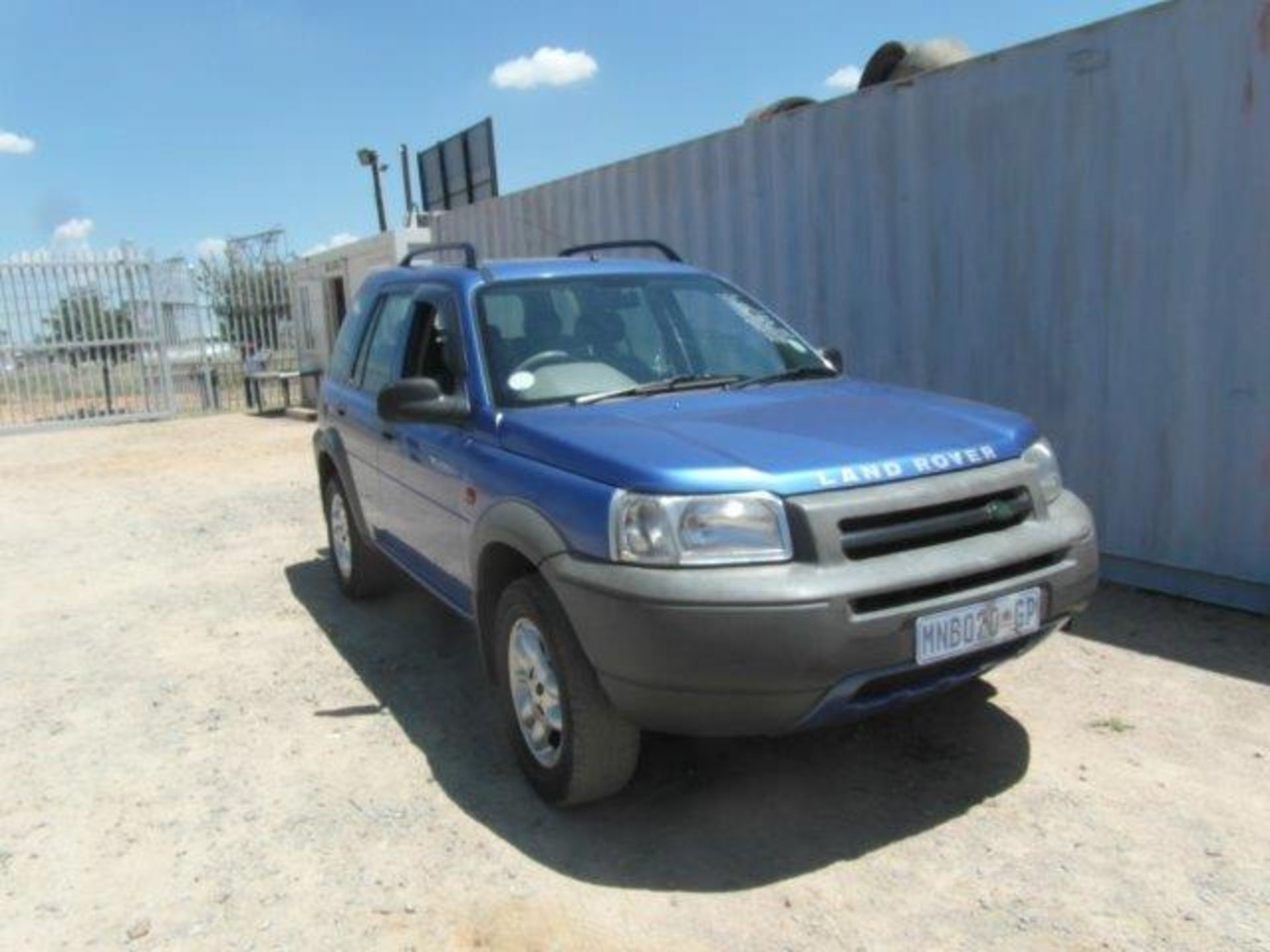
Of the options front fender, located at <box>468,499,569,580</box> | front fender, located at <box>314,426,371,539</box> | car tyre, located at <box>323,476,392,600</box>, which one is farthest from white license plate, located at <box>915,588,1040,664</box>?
car tyre, located at <box>323,476,392,600</box>

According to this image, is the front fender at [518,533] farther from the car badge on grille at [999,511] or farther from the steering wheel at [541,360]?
the car badge on grille at [999,511]

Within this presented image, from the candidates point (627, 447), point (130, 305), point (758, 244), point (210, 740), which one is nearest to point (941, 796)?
point (627, 447)

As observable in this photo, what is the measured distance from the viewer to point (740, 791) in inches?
137

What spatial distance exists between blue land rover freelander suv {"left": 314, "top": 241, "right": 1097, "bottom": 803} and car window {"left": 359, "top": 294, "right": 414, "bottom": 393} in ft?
1.53

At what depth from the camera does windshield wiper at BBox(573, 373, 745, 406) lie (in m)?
3.75

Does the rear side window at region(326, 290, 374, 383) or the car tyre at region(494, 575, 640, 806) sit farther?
the rear side window at region(326, 290, 374, 383)

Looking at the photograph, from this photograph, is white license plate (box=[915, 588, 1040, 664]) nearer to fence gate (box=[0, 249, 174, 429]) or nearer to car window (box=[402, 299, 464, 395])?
car window (box=[402, 299, 464, 395])

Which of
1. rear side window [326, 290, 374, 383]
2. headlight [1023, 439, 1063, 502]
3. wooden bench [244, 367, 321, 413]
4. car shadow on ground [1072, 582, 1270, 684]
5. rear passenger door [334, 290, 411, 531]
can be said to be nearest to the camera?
headlight [1023, 439, 1063, 502]

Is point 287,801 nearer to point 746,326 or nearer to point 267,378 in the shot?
point 746,326

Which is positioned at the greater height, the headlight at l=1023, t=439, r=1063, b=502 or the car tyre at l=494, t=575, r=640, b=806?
the headlight at l=1023, t=439, r=1063, b=502

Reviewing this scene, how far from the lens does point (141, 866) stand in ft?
10.8

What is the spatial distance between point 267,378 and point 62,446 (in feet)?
15.7

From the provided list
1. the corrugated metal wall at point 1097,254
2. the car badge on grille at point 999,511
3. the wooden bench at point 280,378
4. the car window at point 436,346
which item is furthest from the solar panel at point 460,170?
the car badge on grille at point 999,511

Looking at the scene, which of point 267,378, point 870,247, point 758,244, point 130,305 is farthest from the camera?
point 267,378
